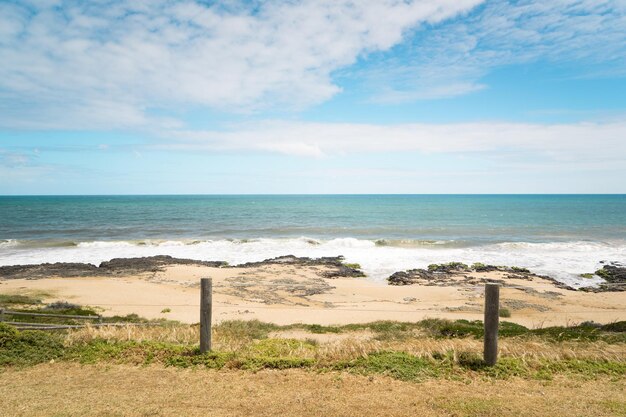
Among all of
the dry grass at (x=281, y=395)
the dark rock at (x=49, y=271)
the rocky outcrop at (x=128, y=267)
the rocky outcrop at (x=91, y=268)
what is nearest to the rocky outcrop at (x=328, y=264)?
the rocky outcrop at (x=128, y=267)

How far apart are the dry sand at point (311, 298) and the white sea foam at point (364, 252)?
475 cm

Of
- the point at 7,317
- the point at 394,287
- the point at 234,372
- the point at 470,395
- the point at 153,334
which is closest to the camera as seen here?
the point at 470,395

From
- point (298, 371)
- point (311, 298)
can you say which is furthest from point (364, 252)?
point (298, 371)

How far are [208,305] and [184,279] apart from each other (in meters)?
18.2

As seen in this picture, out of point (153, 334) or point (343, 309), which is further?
point (343, 309)

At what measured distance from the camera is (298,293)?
72.8 feet

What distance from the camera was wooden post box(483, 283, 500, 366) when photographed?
7773mm

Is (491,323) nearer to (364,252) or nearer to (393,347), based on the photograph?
(393,347)

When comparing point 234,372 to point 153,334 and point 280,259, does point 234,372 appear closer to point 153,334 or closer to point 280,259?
point 153,334

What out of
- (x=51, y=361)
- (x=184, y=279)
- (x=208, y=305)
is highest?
(x=208, y=305)

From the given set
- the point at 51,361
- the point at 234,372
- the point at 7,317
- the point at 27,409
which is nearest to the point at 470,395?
the point at 234,372

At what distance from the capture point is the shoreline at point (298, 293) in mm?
17234

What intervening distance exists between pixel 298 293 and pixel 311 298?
3.80 ft

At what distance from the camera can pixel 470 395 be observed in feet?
22.4
